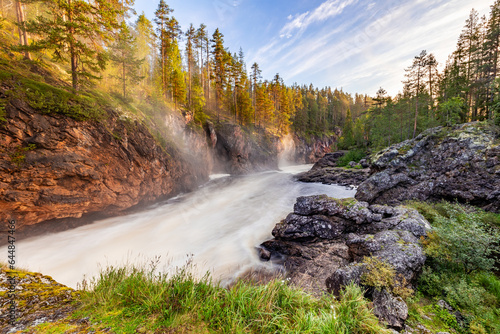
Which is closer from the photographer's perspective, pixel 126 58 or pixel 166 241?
pixel 166 241

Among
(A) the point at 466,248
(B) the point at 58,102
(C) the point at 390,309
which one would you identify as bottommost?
(C) the point at 390,309

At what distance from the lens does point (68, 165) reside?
1035 cm

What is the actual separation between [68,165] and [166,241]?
7289 millimetres

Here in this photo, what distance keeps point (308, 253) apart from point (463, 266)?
5.55m

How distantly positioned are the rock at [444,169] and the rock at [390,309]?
11.8m

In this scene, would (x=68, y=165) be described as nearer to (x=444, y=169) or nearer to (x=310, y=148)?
(x=444, y=169)

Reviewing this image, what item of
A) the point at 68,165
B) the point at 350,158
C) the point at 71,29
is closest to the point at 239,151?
the point at 350,158

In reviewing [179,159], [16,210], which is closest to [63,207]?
[16,210]

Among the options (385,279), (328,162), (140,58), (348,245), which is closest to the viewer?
(385,279)

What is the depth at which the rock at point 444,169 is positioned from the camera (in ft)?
37.2

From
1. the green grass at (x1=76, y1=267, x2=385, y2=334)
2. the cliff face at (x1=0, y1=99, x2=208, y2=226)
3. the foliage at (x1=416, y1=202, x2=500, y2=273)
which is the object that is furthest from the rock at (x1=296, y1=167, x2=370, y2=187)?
the green grass at (x1=76, y1=267, x2=385, y2=334)

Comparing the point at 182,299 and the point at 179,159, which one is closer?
the point at 182,299

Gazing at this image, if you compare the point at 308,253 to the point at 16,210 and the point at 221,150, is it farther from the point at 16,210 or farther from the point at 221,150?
the point at 221,150

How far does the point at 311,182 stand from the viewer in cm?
2947
